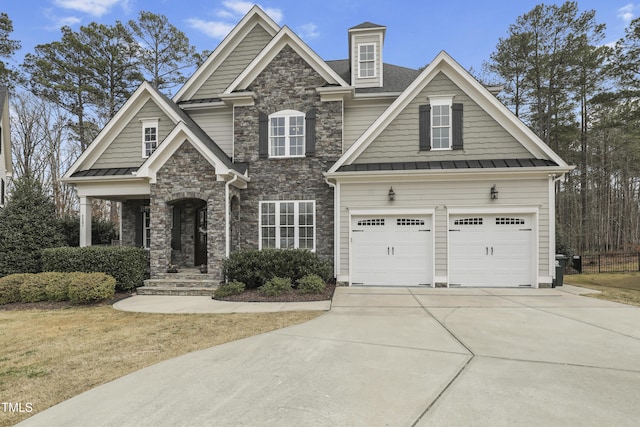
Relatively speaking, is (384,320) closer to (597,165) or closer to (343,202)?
(343,202)

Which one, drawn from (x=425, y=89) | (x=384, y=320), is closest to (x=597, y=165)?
(x=425, y=89)

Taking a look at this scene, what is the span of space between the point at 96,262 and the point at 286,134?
7791 mm

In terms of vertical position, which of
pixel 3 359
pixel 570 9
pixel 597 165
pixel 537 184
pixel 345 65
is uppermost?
pixel 570 9

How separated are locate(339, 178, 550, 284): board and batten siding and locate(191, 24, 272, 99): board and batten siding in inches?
290

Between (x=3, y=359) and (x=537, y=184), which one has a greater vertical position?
(x=537, y=184)

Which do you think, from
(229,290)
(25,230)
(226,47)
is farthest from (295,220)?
(25,230)

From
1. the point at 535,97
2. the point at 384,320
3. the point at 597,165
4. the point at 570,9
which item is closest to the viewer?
the point at 384,320

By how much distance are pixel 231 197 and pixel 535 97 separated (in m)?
22.0

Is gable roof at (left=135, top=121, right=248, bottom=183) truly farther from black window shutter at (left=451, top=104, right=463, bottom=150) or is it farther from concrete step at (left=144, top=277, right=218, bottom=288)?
black window shutter at (left=451, top=104, right=463, bottom=150)

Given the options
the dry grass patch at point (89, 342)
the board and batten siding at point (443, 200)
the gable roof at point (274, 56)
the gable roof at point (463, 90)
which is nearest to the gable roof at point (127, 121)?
the gable roof at point (274, 56)

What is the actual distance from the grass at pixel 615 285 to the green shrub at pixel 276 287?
887cm

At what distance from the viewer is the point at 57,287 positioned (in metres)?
8.73

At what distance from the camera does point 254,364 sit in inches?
169

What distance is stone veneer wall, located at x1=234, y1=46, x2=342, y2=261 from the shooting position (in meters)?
11.5
